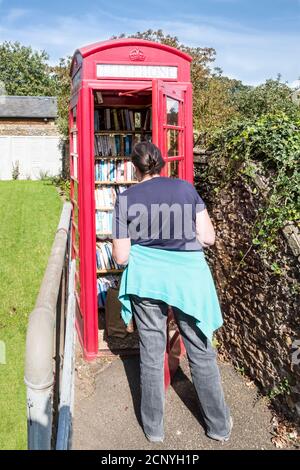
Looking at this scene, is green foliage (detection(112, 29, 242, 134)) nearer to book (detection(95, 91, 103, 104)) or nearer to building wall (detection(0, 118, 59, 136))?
book (detection(95, 91, 103, 104))

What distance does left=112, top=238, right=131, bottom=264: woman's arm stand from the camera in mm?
3199

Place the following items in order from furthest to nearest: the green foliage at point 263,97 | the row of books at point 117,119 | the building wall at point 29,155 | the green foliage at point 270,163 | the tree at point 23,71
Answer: the tree at point 23,71 < the building wall at point 29,155 < the green foliage at point 263,97 < the row of books at point 117,119 < the green foliage at point 270,163

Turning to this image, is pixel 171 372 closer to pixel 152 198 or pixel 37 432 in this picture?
pixel 152 198

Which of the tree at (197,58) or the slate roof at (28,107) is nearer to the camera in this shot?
the tree at (197,58)

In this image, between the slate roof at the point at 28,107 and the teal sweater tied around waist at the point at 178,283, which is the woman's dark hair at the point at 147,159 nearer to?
the teal sweater tied around waist at the point at 178,283

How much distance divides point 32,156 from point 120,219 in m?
20.7

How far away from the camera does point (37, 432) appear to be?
1619 millimetres

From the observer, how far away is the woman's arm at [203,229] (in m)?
3.25

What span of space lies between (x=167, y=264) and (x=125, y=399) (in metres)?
1.64

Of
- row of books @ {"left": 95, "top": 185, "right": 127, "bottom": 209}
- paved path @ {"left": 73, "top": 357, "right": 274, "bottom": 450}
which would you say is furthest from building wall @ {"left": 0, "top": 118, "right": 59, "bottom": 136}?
paved path @ {"left": 73, "top": 357, "right": 274, "bottom": 450}

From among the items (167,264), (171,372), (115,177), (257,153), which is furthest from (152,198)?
(115,177)

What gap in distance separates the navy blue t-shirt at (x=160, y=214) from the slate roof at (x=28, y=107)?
22.4 m

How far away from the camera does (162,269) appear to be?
10.5 feet

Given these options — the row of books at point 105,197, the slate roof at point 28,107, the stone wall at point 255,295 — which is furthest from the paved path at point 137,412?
the slate roof at point 28,107
